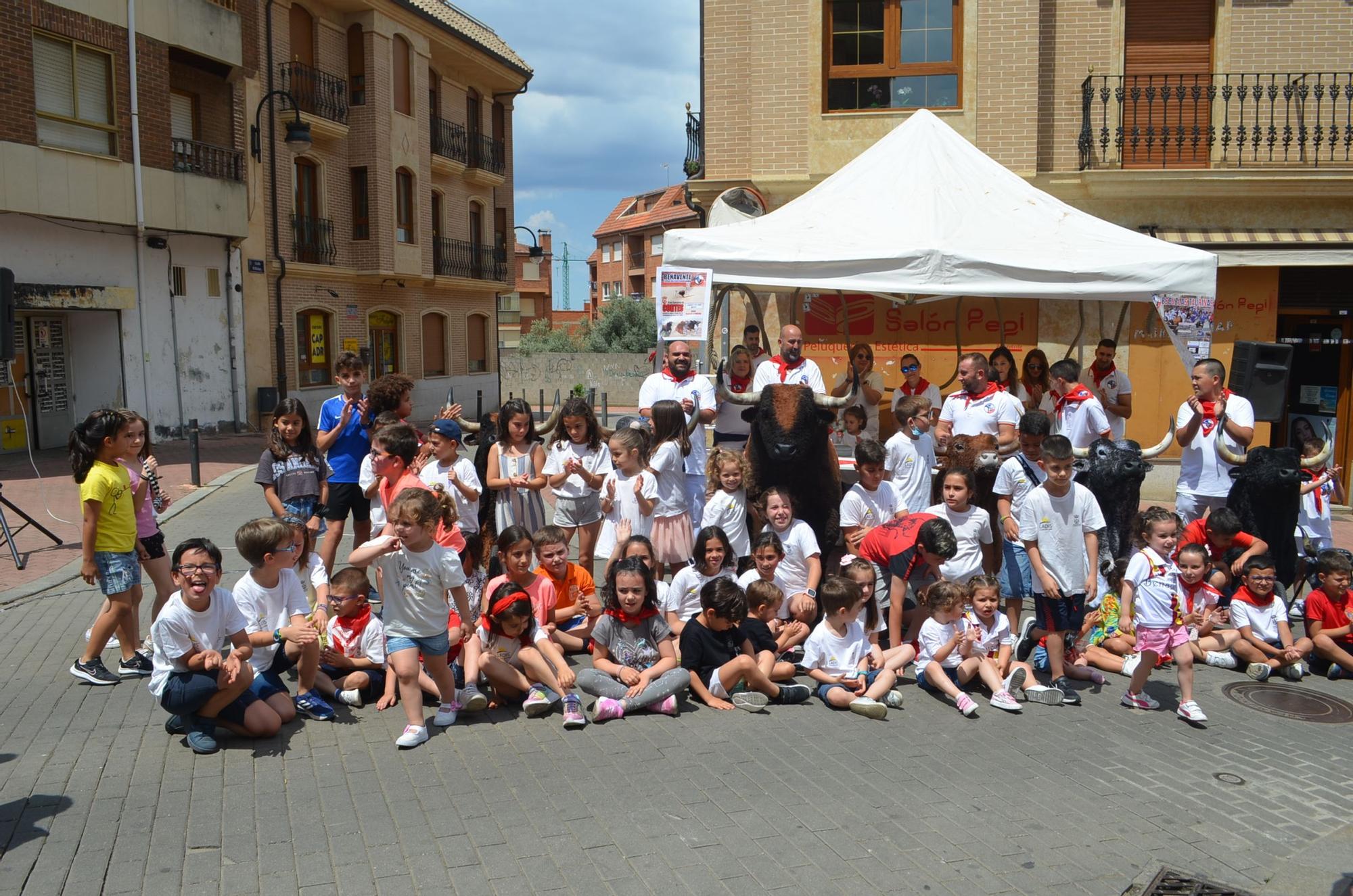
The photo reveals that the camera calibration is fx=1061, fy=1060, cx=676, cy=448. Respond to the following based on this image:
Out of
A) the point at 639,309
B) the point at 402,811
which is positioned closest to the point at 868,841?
the point at 402,811

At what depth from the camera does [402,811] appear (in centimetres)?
454

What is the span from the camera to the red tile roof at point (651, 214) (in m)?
65.2

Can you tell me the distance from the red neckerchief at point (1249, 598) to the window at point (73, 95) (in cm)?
1861

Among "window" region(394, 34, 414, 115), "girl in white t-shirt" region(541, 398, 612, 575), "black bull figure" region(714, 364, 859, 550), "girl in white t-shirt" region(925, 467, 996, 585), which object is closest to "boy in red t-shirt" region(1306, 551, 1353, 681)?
"girl in white t-shirt" region(925, 467, 996, 585)

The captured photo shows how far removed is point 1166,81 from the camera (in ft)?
42.9

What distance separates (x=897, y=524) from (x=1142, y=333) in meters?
7.66

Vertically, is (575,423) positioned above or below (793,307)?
below

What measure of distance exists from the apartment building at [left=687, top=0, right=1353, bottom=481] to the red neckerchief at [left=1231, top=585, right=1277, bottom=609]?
5.97m

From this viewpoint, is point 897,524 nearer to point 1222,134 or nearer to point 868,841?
point 868,841

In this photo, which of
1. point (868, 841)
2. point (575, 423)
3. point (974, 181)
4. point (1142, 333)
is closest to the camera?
point (868, 841)

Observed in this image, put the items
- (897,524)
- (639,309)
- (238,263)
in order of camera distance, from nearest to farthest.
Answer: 1. (897,524)
2. (238,263)
3. (639,309)

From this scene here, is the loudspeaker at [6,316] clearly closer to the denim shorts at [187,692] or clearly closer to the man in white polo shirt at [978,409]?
the denim shorts at [187,692]

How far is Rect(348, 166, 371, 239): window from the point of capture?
27.8m

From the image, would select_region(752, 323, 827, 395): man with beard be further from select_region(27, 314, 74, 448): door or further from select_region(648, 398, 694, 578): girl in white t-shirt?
select_region(27, 314, 74, 448): door
